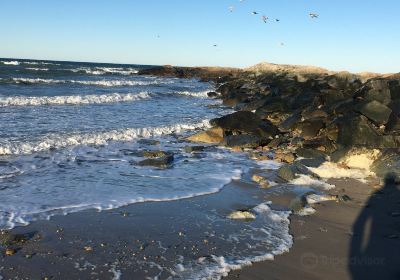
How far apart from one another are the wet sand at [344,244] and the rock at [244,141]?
4.44m

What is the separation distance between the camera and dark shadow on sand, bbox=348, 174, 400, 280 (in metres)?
4.42

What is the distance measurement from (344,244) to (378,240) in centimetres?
47

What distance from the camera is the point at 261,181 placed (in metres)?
8.09

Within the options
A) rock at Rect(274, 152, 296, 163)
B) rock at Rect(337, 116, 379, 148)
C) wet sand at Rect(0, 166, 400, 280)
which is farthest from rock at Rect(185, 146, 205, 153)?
wet sand at Rect(0, 166, 400, 280)

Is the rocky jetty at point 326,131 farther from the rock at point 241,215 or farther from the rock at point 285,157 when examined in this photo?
the rock at point 241,215

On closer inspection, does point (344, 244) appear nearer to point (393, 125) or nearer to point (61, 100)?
point (393, 125)

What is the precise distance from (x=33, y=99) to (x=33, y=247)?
53.7 feet

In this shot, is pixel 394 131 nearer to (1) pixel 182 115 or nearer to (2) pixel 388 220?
(2) pixel 388 220

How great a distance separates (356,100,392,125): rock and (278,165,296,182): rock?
3.73 meters

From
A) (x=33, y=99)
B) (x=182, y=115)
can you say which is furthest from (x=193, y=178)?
(x=33, y=99)

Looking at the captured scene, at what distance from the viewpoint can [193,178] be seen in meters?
8.23

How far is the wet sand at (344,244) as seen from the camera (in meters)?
4.36

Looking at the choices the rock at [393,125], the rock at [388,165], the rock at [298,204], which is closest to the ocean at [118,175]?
the rock at [298,204]

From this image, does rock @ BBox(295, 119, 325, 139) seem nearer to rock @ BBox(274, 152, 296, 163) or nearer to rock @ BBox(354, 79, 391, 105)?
rock @ BBox(354, 79, 391, 105)
